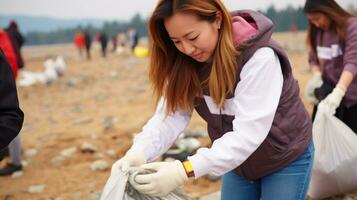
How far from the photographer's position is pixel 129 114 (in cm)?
696

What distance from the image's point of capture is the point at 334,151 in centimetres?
248

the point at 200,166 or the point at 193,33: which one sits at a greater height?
the point at 193,33

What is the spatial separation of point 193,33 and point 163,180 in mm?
536

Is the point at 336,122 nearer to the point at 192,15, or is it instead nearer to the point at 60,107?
the point at 192,15

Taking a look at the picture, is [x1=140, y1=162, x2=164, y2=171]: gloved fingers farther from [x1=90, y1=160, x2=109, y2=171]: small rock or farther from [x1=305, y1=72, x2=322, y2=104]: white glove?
[x1=90, y1=160, x2=109, y2=171]: small rock

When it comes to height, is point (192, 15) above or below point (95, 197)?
above

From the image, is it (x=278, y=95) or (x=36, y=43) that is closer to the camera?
(x=278, y=95)

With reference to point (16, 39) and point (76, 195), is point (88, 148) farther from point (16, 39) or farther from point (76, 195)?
point (16, 39)

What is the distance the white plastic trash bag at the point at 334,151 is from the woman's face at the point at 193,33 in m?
1.23

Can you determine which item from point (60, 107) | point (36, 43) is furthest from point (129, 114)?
point (36, 43)

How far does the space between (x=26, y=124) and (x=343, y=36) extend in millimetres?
5973

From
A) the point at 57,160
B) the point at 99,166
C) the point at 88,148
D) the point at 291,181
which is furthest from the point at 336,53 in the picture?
the point at 57,160

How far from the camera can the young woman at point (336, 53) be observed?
2674 millimetres

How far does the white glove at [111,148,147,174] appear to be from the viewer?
1.60 m
